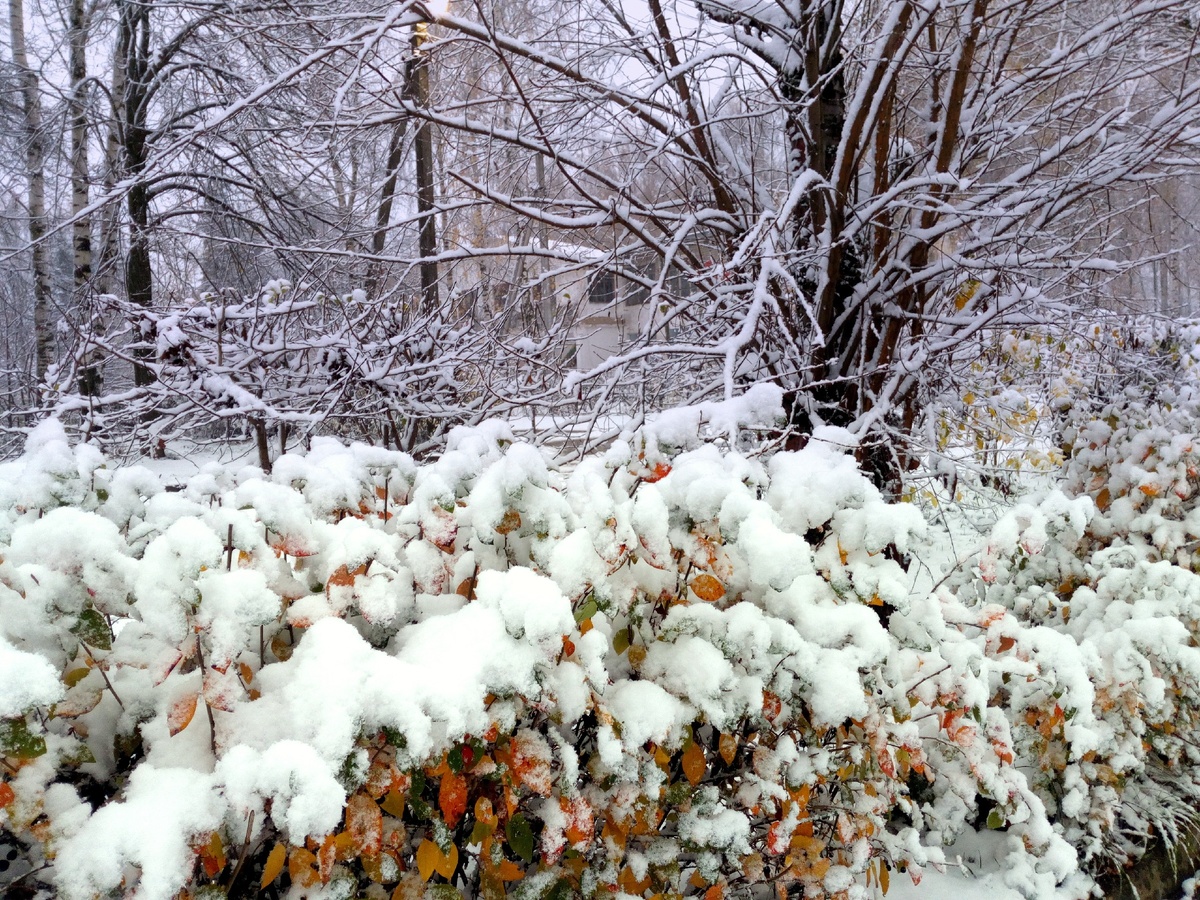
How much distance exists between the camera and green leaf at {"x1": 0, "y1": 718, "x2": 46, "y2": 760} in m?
1.06

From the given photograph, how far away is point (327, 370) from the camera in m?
4.21

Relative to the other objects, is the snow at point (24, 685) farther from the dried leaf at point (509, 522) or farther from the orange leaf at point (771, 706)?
the orange leaf at point (771, 706)

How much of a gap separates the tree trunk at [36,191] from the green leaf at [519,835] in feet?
32.9

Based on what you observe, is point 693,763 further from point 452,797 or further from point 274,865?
point 274,865

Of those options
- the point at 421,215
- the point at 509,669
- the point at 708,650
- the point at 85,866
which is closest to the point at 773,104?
the point at 421,215

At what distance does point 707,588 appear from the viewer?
1.63 m

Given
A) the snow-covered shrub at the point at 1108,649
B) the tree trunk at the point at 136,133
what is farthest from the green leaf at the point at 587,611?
the tree trunk at the point at 136,133

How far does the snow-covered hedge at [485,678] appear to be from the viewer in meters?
1.23

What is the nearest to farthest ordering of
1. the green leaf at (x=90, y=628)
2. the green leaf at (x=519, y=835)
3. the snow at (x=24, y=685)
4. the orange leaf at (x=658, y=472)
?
the snow at (x=24, y=685) → the green leaf at (x=90, y=628) → the green leaf at (x=519, y=835) → the orange leaf at (x=658, y=472)

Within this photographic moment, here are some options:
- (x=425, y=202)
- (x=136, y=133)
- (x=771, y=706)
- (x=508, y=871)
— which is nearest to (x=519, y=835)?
(x=508, y=871)

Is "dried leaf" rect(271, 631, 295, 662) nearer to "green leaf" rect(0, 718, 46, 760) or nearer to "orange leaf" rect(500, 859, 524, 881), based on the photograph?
"green leaf" rect(0, 718, 46, 760)

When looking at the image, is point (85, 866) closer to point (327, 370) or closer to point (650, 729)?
point (650, 729)

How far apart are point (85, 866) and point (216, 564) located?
0.46 m

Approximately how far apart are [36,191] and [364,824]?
37.8 feet
